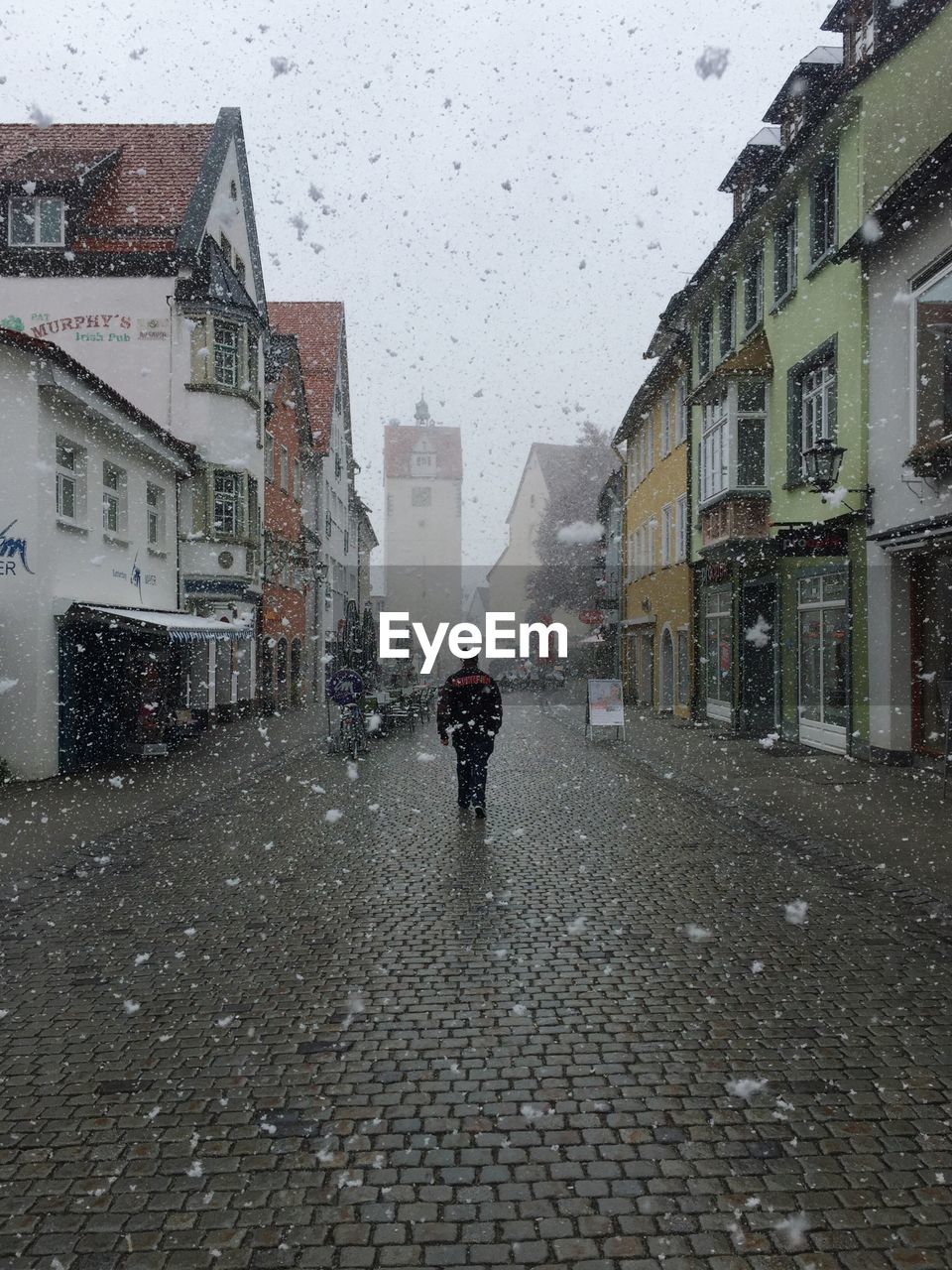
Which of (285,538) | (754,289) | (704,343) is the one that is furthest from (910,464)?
(285,538)

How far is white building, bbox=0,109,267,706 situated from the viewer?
74.4 feet

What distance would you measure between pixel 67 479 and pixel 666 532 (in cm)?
1777

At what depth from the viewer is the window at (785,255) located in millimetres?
18234

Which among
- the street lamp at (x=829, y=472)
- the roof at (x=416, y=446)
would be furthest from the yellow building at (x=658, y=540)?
the roof at (x=416, y=446)

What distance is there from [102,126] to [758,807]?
24477 millimetres

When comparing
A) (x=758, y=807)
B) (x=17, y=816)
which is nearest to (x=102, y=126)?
(x=17, y=816)

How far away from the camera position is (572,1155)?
341 cm

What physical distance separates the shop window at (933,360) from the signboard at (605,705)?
303 inches

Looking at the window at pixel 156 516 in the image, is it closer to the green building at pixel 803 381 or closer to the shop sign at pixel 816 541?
the green building at pixel 803 381

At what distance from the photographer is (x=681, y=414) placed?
2680cm

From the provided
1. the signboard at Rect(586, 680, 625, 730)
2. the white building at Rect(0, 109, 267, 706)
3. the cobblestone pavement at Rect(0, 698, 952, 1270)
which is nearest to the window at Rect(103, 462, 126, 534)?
the white building at Rect(0, 109, 267, 706)

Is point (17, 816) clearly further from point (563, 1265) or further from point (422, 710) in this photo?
point (422, 710)

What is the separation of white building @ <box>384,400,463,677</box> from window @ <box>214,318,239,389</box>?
5305 cm

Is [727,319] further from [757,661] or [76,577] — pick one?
[76,577]
